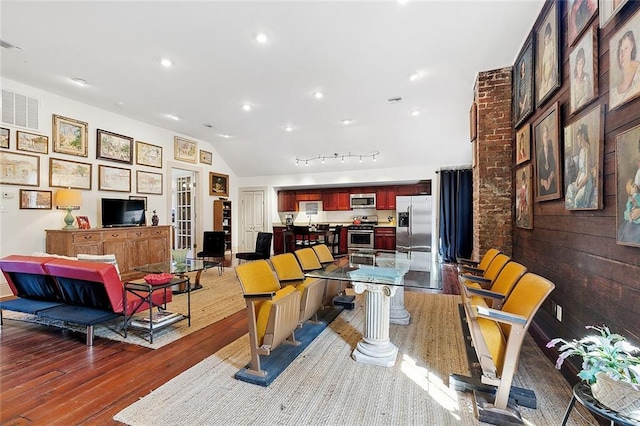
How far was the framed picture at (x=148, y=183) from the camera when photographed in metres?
5.99

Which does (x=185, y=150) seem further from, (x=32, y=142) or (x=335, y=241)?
(x=335, y=241)

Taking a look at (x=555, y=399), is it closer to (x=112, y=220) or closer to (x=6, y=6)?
(x=6, y=6)

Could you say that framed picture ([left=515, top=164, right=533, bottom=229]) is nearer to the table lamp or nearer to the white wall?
the table lamp

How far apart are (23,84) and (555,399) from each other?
722 centimetres

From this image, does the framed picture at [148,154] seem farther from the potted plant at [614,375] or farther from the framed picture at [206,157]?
the potted plant at [614,375]

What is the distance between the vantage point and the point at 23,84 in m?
4.29

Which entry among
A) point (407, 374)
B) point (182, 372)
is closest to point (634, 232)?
point (407, 374)

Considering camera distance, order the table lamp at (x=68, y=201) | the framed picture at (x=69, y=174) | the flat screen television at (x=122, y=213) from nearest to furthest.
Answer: the table lamp at (x=68, y=201)
the framed picture at (x=69, y=174)
the flat screen television at (x=122, y=213)

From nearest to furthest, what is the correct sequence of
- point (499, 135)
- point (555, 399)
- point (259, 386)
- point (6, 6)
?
point (555, 399) → point (259, 386) → point (6, 6) → point (499, 135)

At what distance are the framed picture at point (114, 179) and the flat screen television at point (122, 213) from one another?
0.33 m

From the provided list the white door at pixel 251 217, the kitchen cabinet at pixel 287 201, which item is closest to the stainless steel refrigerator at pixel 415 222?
the kitchen cabinet at pixel 287 201

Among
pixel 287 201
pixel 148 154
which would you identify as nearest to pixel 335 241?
pixel 287 201

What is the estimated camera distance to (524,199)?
10.3 ft

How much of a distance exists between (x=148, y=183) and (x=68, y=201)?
5.72 ft
